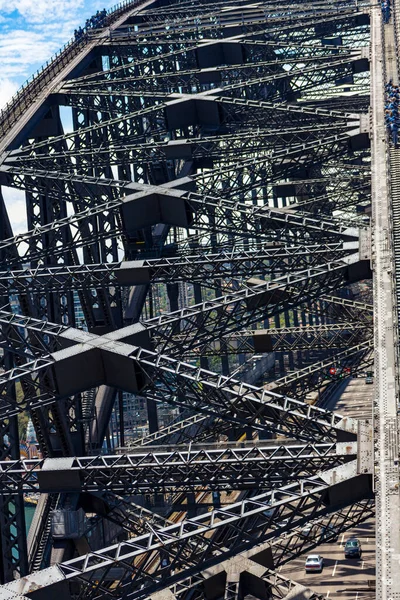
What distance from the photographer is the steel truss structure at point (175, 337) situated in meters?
26.5

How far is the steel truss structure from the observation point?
2654 cm

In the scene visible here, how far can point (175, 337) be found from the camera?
4084cm

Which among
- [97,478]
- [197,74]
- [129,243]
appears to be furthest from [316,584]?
[97,478]

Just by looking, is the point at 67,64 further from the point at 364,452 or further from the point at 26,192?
the point at 364,452

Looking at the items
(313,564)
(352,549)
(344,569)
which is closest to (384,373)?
(313,564)

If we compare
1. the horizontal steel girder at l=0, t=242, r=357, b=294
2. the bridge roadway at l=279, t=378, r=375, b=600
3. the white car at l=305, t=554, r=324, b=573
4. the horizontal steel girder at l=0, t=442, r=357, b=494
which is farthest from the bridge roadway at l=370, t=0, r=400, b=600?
the white car at l=305, t=554, r=324, b=573

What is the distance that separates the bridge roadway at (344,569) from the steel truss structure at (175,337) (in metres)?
8.07

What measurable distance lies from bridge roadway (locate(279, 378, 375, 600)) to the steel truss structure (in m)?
8.07

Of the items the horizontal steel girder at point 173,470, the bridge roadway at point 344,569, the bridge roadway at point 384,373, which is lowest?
the bridge roadway at point 344,569

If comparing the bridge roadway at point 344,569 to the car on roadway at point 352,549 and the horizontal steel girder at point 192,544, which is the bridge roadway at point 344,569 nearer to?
the car on roadway at point 352,549

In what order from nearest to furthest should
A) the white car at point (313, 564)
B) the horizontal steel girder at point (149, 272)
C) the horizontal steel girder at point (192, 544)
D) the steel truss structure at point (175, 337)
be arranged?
the horizontal steel girder at point (192, 544), the steel truss structure at point (175, 337), the horizontal steel girder at point (149, 272), the white car at point (313, 564)

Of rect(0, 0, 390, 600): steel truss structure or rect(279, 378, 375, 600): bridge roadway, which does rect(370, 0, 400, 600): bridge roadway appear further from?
rect(279, 378, 375, 600): bridge roadway

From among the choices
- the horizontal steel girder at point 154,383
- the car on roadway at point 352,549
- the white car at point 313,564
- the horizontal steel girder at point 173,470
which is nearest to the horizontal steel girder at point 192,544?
the horizontal steel girder at point 173,470

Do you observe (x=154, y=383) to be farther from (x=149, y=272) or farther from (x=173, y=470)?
(x=149, y=272)
